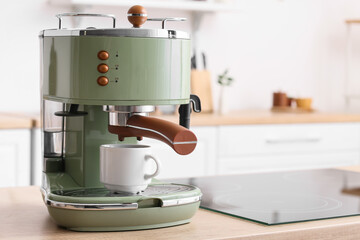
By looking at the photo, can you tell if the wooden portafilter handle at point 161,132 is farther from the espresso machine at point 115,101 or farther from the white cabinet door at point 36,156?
the white cabinet door at point 36,156

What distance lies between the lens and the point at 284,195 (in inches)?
56.4

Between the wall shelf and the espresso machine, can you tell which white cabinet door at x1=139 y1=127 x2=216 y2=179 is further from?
the espresso machine

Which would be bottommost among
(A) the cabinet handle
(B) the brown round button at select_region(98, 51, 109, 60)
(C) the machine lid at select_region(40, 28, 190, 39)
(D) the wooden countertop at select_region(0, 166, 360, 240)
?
(A) the cabinet handle

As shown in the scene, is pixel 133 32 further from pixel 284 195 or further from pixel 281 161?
pixel 281 161

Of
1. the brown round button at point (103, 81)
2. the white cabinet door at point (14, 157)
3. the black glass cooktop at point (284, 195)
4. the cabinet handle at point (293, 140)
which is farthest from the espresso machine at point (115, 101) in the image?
the cabinet handle at point (293, 140)

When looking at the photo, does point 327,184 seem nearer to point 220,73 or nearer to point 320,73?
point 220,73

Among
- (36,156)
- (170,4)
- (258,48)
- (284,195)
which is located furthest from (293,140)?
(284,195)

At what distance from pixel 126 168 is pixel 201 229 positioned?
17 centimetres

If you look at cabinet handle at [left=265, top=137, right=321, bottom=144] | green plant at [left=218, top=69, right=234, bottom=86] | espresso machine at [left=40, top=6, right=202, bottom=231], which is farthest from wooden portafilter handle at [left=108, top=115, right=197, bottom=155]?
green plant at [left=218, top=69, right=234, bottom=86]

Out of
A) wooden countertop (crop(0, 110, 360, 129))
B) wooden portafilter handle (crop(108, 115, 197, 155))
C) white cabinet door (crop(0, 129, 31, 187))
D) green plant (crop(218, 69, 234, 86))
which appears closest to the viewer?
wooden portafilter handle (crop(108, 115, 197, 155))

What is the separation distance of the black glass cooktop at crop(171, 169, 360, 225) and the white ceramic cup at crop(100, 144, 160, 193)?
0.63 ft

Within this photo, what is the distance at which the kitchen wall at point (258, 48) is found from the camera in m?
3.37

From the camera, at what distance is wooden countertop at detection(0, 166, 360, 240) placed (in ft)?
3.49

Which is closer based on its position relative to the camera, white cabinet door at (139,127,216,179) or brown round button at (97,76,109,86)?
brown round button at (97,76,109,86)
